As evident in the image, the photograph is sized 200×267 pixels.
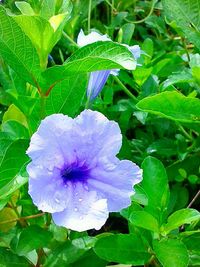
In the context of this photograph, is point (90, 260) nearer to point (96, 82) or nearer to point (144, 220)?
point (144, 220)

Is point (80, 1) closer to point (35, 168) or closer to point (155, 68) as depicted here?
point (155, 68)

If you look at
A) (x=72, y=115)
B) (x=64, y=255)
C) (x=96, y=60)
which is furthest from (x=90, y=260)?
(x=96, y=60)

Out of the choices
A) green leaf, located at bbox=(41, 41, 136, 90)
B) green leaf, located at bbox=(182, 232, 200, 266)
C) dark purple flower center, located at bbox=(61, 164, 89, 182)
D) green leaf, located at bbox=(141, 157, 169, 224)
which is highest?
green leaf, located at bbox=(41, 41, 136, 90)

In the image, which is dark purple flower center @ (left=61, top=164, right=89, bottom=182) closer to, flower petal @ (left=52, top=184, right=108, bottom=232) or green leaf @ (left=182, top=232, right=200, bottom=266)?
flower petal @ (left=52, top=184, right=108, bottom=232)

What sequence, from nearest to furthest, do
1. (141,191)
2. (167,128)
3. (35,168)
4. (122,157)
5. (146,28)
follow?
(35,168), (141,191), (122,157), (167,128), (146,28)

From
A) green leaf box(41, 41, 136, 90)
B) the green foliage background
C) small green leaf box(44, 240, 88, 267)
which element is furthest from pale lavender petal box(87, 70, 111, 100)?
small green leaf box(44, 240, 88, 267)

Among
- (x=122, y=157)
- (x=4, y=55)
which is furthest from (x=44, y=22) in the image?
(x=122, y=157)
